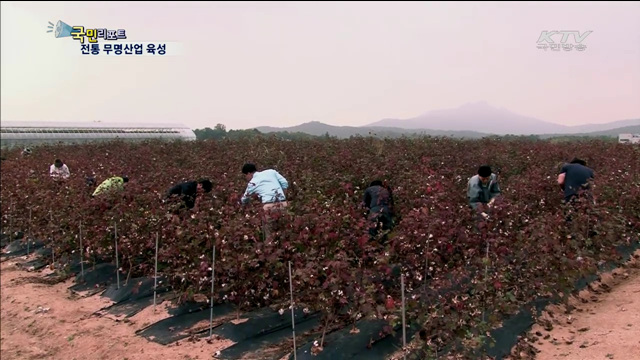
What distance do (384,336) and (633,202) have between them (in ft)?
15.0

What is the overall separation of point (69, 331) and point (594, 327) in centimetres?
571

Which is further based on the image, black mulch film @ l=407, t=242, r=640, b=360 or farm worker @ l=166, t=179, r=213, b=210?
farm worker @ l=166, t=179, r=213, b=210

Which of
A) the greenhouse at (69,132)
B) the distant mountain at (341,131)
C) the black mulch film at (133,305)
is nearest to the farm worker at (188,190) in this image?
the black mulch film at (133,305)

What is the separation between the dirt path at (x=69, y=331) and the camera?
4766 mm

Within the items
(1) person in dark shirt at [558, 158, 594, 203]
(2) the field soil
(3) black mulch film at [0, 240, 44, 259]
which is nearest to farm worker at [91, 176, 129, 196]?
(2) the field soil

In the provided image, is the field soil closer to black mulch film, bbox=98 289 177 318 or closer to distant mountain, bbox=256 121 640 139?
black mulch film, bbox=98 289 177 318

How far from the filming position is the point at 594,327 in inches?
182

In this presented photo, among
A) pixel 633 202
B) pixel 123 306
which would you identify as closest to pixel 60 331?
pixel 123 306

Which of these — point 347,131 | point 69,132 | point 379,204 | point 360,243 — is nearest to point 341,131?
Answer: point 347,131

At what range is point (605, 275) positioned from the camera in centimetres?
615

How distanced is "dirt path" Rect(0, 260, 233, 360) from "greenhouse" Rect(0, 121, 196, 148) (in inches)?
1021

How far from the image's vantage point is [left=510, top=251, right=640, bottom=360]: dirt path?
13.4 ft

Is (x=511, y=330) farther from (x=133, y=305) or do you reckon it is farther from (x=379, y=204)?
(x=133, y=305)

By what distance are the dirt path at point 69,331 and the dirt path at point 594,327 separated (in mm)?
3071
